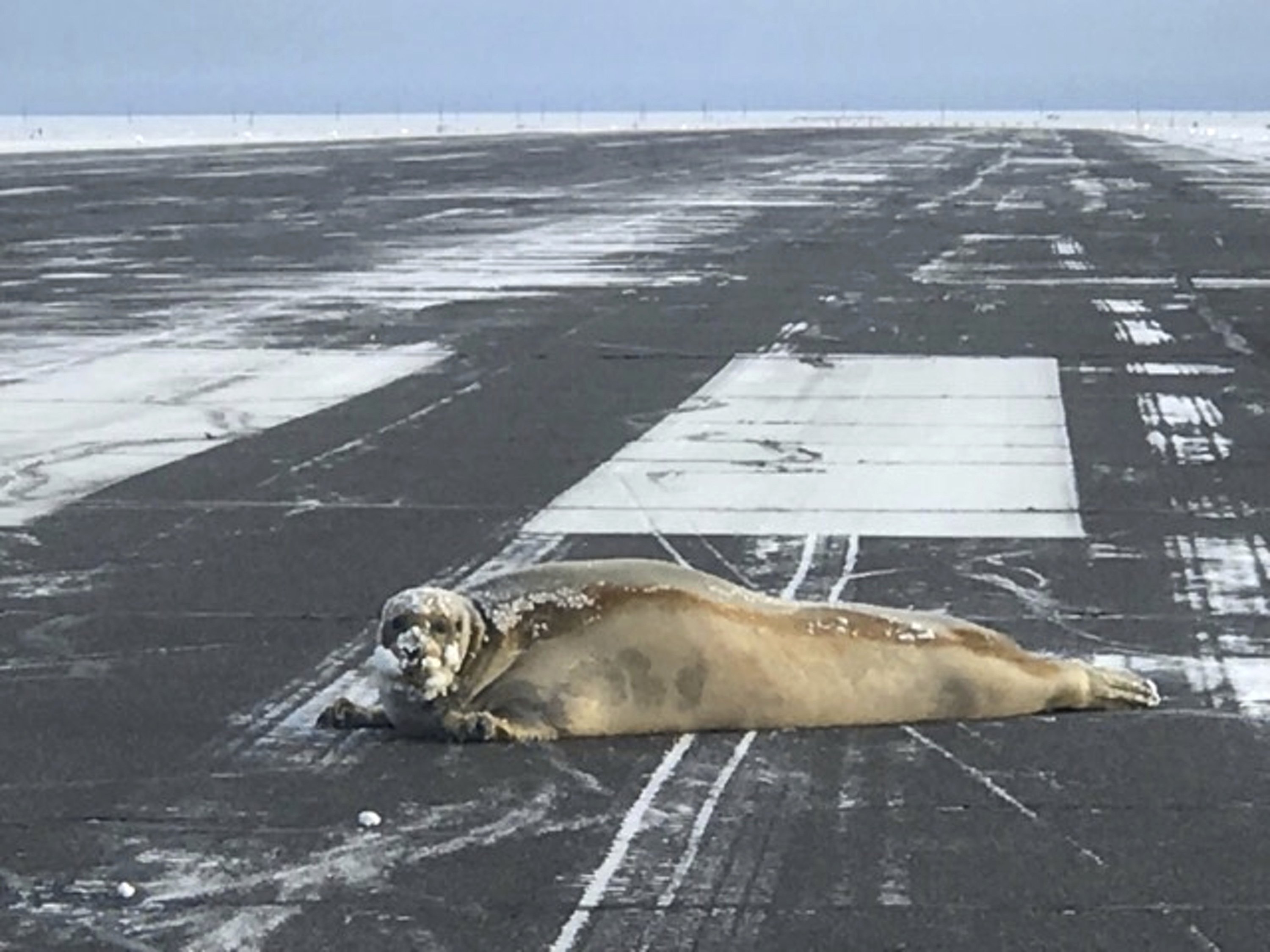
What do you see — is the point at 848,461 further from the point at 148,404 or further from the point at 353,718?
the point at 353,718

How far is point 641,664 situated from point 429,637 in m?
0.56

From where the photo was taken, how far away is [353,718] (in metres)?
6.62

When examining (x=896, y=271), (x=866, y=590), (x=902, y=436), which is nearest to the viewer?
(x=866, y=590)

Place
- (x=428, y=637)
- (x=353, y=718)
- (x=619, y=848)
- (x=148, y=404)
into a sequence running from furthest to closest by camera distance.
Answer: (x=148, y=404)
(x=353, y=718)
(x=428, y=637)
(x=619, y=848)

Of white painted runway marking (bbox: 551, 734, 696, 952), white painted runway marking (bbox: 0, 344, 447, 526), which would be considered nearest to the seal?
white painted runway marking (bbox: 551, 734, 696, 952)

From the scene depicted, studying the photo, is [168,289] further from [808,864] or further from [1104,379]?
[808,864]

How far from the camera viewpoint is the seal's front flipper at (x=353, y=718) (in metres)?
6.61

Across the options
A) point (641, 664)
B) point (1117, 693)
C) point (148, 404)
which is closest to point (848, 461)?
point (148, 404)

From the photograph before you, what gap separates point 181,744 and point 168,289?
16.3 meters

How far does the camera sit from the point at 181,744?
6477mm

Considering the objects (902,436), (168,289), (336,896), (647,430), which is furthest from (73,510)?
(168,289)

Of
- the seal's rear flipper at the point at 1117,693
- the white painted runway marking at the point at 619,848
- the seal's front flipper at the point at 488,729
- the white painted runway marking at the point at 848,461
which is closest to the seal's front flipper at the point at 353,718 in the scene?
the seal's front flipper at the point at 488,729

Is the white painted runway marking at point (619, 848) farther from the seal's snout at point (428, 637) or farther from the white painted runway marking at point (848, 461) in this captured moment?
the white painted runway marking at point (848, 461)

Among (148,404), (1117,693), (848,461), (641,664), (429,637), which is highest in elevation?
(429,637)
